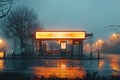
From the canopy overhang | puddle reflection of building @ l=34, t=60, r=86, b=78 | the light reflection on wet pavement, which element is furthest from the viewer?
the canopy overhang

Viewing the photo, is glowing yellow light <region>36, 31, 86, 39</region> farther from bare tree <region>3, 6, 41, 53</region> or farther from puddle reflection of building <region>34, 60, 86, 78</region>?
puddle reflection of building <region>34, 60, 86, 78</region>

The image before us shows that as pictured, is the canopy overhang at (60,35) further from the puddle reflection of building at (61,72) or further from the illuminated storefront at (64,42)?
the puddle reflection of building at (61,72)

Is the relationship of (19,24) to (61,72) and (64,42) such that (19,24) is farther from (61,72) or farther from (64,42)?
(61,72)

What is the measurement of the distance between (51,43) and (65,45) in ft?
19.8

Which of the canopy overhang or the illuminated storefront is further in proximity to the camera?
the illuminated storefront

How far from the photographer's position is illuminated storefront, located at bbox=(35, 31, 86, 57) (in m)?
65.7

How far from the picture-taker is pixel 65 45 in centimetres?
6675

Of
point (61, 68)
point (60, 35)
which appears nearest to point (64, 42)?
point (60, 35)

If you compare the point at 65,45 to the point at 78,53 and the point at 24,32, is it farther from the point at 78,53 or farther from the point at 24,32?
the point at 24,32

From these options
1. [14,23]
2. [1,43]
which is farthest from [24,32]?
[1,43]

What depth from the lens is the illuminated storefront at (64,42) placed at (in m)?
65.7

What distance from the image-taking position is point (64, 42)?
66.8m

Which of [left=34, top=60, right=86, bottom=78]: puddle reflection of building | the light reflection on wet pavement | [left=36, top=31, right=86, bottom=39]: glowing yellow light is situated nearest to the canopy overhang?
[left=36, top=31, right=86, bottom=39]: glowing yellow light

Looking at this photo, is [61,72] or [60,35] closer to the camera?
[61,72]
